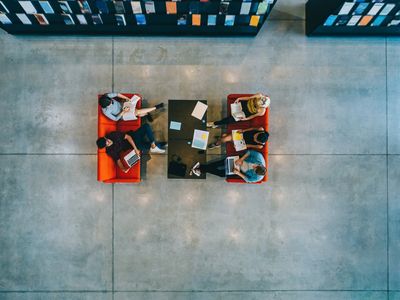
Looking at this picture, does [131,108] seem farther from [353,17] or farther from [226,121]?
[353,17]

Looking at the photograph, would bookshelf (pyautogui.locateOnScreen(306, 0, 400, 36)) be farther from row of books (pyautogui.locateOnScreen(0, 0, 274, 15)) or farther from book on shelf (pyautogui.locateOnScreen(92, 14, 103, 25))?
book on shelf (pyautogui.locateOnScreen(92, 14, 103, 25))

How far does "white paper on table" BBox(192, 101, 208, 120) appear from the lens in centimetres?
389

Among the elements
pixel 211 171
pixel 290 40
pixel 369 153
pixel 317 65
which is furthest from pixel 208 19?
pixel 369 153

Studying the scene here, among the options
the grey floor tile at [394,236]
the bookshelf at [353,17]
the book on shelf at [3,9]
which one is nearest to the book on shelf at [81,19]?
the book on shelf at [3,9]

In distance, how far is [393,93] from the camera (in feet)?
14.0

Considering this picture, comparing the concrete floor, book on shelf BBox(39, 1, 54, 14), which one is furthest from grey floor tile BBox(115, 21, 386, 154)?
book on shelf BBox(39, 1, 54, 14)

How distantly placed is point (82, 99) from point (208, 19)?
2178 mm

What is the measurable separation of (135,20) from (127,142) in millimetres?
1706

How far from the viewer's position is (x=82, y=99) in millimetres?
4234

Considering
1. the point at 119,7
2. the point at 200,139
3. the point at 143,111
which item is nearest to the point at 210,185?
the point at 200,139

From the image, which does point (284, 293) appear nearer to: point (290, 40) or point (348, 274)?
point (348, 274)

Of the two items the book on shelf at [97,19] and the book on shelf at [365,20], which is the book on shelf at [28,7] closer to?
the book on shelf at [97,19]

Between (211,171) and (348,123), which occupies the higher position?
(348,123)

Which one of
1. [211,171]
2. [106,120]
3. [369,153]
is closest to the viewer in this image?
[106,120]
